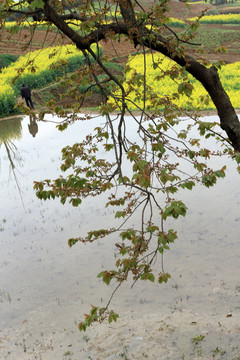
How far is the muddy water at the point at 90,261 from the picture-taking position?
6.04m

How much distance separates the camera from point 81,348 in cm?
524

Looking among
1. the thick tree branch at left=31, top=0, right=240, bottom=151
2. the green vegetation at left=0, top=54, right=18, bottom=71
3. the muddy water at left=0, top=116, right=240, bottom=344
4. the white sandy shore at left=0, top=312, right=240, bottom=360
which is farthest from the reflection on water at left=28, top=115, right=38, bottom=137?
the green vegetation at left=0, top=54, right=18, bottom=71

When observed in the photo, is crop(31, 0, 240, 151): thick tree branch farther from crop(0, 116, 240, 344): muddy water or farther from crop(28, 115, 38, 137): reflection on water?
crop(28, 115, 38, 137): reflection on water

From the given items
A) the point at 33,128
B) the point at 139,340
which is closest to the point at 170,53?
the point at 139,340

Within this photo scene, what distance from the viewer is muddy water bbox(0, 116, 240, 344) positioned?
6039 millimetres

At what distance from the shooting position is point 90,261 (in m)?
7.41

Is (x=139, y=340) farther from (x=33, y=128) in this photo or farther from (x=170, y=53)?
(x=33, y=128)

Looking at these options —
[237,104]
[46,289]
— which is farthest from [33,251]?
[237,104]

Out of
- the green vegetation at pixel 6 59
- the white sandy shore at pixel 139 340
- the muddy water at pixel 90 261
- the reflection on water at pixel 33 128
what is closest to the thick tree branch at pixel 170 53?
the white sandy shore at pixel 139 340

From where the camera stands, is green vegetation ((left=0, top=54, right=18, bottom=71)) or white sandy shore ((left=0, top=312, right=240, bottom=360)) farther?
green vegetation ((left=0, top=54, right=18, bottom=71))

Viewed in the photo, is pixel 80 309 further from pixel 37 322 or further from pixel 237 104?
pixel 237 104

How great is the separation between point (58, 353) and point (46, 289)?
1.67 meters

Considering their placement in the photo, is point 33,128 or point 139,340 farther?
point 33,128

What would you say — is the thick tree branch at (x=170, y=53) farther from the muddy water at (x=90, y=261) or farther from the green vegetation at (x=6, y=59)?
the green vegetation at (x=6, y=59)
